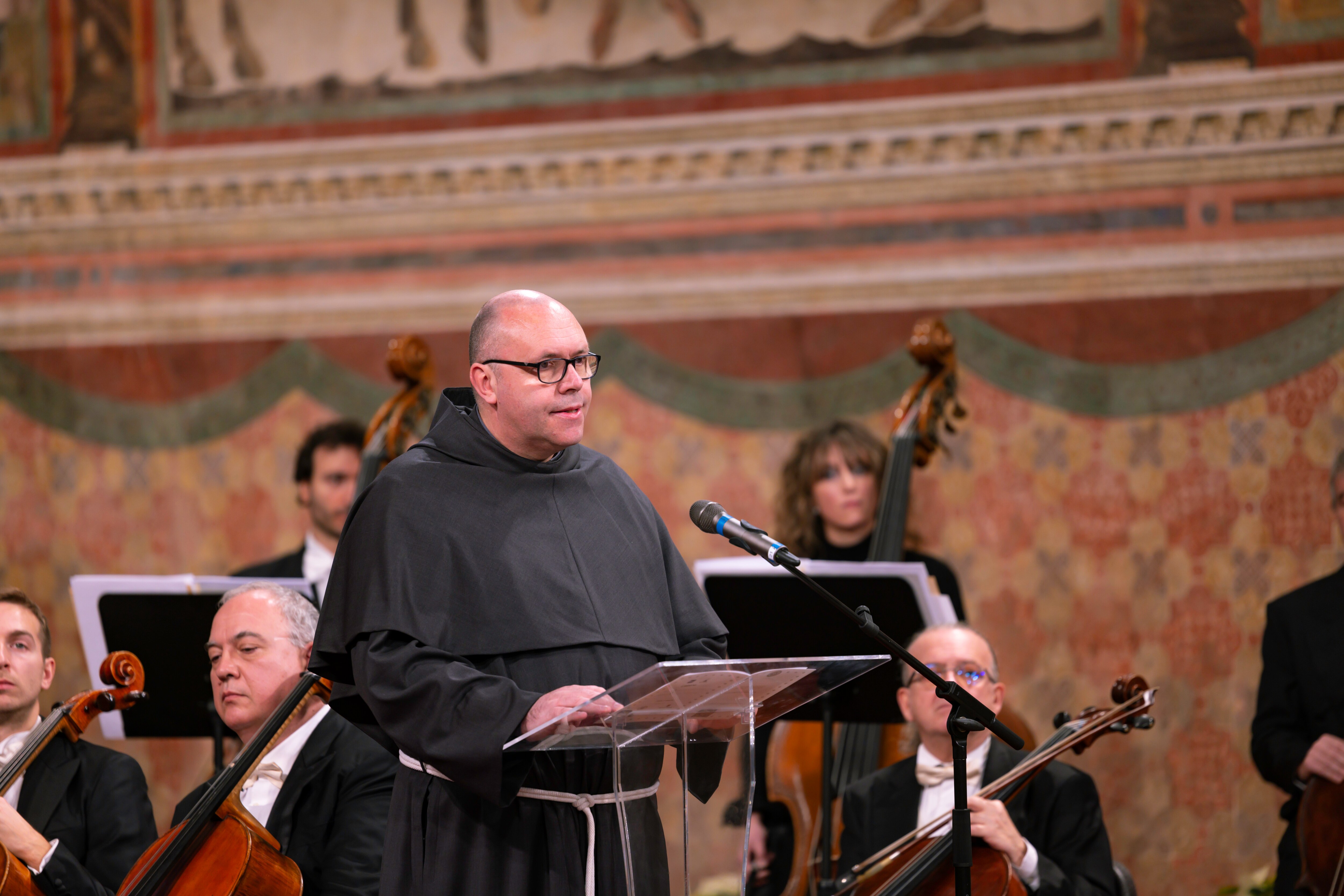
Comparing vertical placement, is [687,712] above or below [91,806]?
above

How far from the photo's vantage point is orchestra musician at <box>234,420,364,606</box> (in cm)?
497

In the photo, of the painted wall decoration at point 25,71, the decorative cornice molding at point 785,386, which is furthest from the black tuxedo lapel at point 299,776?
the painted wall decoration at point 25,71

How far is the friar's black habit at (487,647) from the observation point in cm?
247

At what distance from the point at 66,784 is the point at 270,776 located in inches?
21.2

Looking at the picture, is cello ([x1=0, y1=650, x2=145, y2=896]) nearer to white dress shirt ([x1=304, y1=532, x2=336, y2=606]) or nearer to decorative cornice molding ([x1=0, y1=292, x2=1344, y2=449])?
A: white dress shirt ([x1=304, y1=532, x2=336, y2=606])

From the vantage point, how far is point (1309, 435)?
5312mm

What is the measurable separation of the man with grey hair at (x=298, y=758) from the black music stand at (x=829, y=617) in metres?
0.94

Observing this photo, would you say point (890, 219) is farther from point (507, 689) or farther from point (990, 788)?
point (507, 689)

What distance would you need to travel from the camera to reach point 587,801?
2.58 meters

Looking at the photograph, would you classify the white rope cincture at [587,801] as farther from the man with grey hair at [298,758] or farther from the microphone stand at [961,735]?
the man with grey hair at [298,758]

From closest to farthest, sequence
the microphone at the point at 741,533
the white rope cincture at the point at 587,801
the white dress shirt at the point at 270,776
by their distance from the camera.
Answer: the microphone at the point at 741,533, the white rope cincture at the point at 587,801, the white dress shirt at the point at 270,776

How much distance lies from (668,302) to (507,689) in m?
3.61

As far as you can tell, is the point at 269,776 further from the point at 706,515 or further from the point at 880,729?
the point at 880,729

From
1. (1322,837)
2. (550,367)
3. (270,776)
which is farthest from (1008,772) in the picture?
(270,776)
